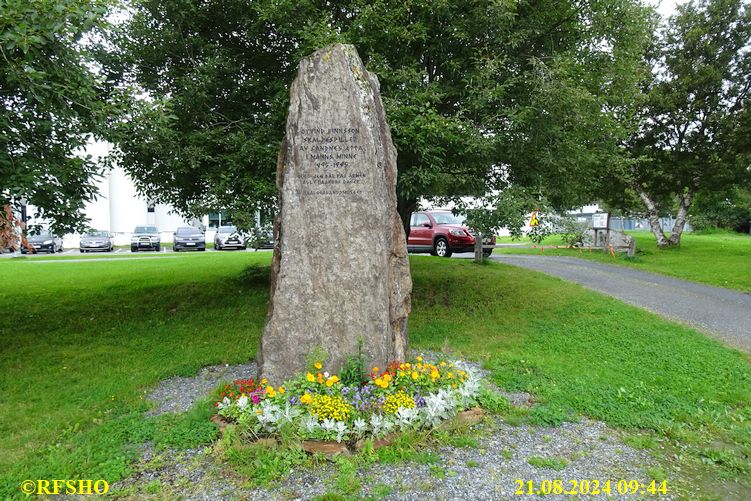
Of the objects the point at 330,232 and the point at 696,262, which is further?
the point at 696,262

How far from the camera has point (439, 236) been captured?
56.2ft

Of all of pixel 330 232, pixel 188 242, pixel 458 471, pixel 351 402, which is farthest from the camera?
pixel 188 242

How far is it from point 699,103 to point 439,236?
10.5m

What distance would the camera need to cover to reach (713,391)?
512 centimetres

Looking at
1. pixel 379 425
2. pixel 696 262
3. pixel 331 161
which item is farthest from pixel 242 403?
pixel 696 262

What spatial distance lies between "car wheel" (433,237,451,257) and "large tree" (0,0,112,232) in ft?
41.5

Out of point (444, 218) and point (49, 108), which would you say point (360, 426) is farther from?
point (444, 218)

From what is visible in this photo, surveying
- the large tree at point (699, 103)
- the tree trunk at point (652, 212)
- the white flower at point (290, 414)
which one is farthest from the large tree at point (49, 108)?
the tree trunk at point (652, 212)

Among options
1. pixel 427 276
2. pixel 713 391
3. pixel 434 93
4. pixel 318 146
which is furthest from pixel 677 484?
pixel 427 276

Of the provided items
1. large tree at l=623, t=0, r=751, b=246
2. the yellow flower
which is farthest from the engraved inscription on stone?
large tree at l=623, t=0, r=751, b=246

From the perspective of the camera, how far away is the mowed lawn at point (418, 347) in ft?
12.4

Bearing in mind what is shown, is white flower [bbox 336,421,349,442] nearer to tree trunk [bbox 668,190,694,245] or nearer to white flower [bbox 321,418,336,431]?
white flower [bbox 321,418,336,431]

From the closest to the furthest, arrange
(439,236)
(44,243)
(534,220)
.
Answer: (534,220) < (439,236) < (44,243)

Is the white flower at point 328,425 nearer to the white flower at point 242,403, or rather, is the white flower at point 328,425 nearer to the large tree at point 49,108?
the white flower at point 242,403
